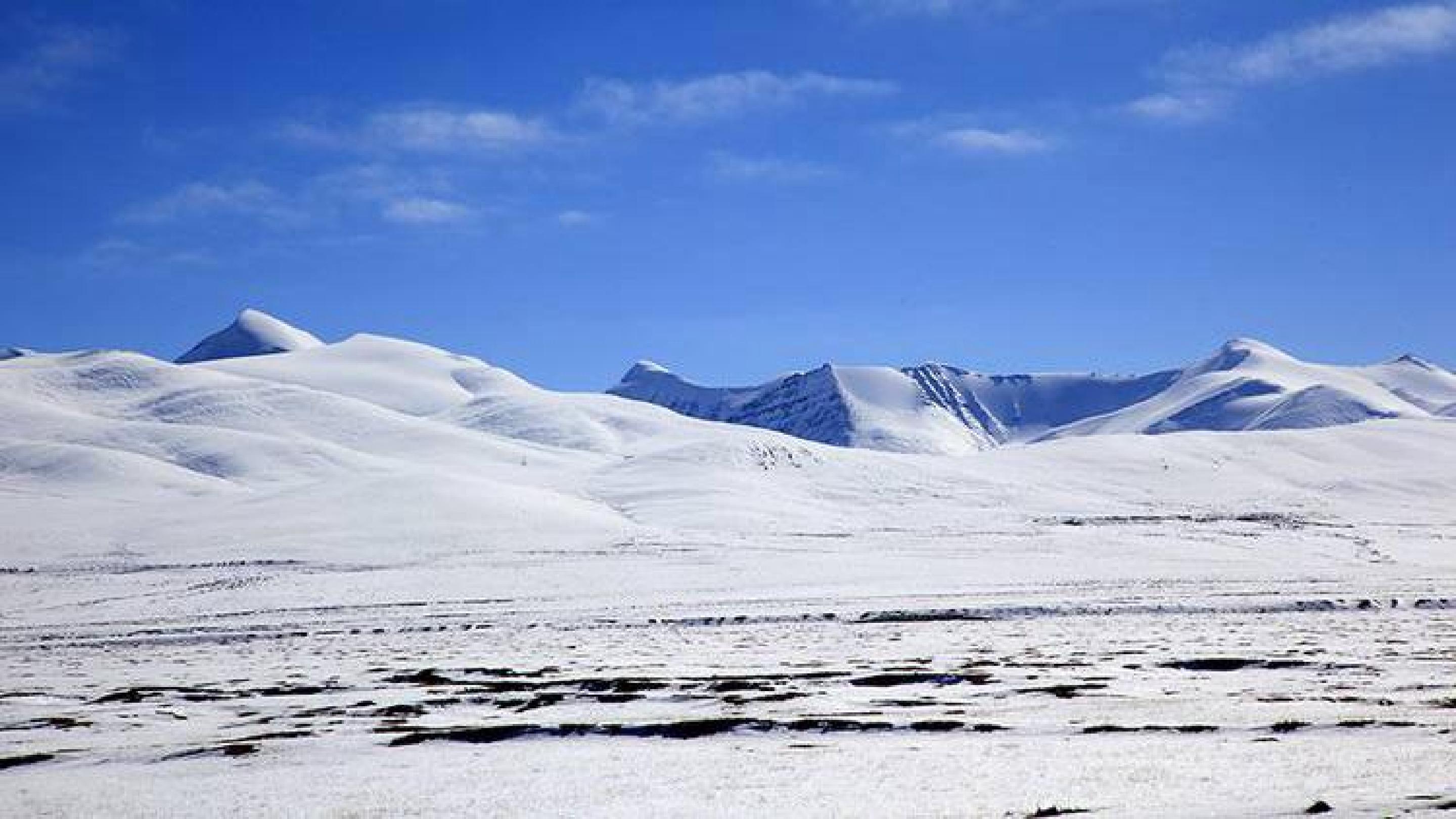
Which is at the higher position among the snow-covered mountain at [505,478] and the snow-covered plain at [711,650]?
the snow-covered mountain at [505,478]

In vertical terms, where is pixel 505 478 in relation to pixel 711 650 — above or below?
above

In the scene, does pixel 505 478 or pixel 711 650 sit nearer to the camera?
pixel 711 650

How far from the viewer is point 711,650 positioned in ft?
109

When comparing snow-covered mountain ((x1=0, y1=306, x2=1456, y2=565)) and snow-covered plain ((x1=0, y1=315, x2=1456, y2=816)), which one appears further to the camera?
snow-covered mountain ((x1=0, y1=306, x2=1456, y2=565))

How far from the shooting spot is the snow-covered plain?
48.6ft

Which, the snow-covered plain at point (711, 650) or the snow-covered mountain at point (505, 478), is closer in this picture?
the snow-covered plain at point (711, 650)

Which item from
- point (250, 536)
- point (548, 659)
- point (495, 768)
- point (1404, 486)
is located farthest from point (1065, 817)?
point (1404, 486)

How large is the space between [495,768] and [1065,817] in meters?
8.06

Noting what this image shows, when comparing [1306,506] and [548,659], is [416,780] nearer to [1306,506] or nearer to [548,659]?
[548,659]

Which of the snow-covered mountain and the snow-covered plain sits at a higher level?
the snow-covered mountain

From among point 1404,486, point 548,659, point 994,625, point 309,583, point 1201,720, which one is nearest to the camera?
point 1201,720

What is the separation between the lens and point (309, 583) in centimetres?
6378

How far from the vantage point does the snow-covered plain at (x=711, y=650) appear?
48.6ft

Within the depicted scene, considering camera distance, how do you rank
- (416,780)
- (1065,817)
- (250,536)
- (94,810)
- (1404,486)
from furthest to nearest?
(1404,486), (250,536), (416,780), (94,810), (1065,817)
